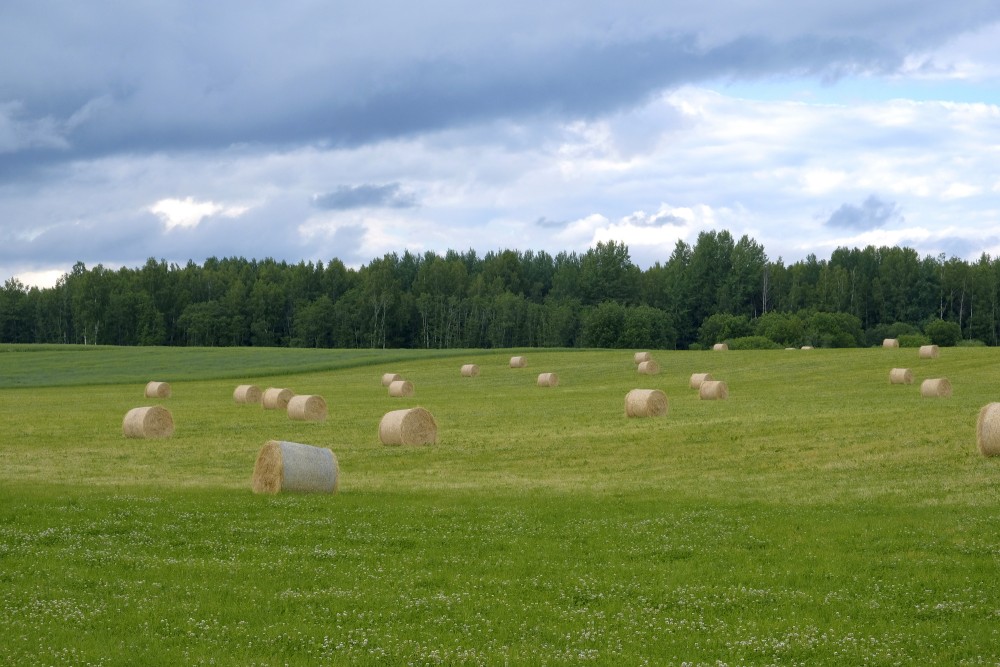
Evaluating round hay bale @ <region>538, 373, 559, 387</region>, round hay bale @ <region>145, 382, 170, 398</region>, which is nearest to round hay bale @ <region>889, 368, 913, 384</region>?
round hay bale @ <region>538, 373, 559, 387</region>

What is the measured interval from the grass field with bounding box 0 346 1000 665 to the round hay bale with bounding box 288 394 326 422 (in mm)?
4697

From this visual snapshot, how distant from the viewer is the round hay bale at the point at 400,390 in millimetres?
56844

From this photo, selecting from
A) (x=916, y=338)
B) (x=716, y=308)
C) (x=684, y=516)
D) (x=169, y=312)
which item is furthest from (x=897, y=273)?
(x=684, y=516)

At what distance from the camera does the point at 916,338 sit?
11925cm

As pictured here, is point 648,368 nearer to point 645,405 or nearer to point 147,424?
point 645,405

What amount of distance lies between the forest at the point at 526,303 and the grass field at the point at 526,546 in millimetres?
109501

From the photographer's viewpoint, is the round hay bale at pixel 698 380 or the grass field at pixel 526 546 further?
the round hay bale at pixel 698 380

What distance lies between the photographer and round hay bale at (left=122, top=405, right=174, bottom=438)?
119 feet

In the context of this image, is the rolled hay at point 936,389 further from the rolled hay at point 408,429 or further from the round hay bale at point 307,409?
the round hay bale at point 307,409

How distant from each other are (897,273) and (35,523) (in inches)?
6081

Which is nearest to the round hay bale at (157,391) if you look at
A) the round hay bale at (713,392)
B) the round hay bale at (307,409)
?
the round hay bale at (307,409)

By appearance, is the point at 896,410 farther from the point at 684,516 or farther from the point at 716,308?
the point at 716,308

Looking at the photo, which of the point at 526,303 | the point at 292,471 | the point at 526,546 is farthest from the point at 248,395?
the point at 526,303

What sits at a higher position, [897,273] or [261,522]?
[897,273]
